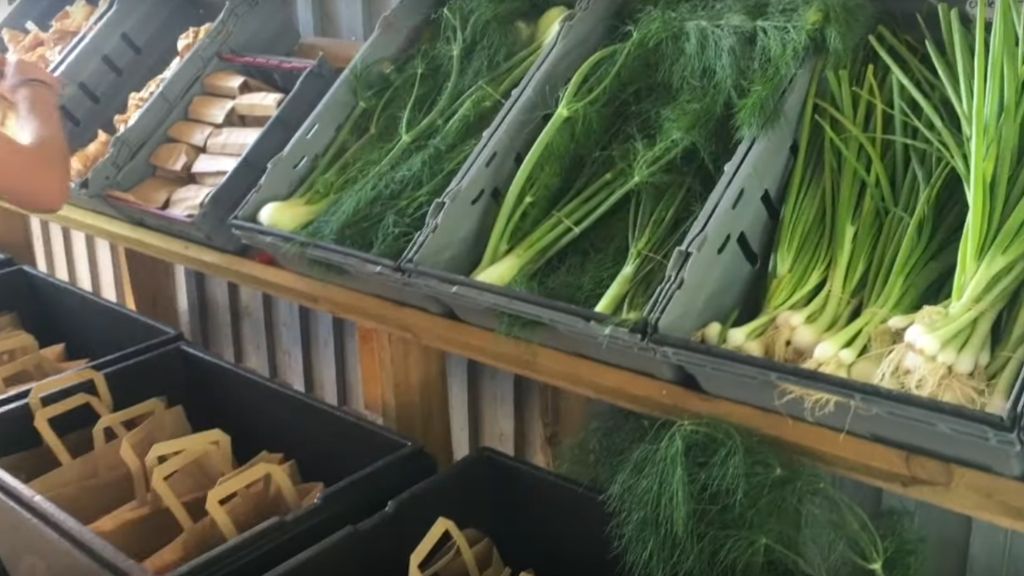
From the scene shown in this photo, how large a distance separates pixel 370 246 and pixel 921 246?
803mm

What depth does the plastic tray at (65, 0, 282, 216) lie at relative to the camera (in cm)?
211

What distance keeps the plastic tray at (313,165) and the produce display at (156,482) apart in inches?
12.3

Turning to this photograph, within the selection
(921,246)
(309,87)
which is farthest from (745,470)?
(309,87)

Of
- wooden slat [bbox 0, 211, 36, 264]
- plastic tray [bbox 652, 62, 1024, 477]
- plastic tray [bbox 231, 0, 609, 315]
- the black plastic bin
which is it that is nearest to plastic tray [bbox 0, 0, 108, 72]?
wooden slat [bbox 0, 211, 36, 264]

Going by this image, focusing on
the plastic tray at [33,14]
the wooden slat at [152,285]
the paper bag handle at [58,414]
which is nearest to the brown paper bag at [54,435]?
the paper bag handle at [58,414]

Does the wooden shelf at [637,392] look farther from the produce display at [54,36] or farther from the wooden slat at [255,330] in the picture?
the produce display at [54,36]

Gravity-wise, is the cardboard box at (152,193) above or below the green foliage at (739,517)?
above

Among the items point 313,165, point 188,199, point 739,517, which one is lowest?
point 739,517

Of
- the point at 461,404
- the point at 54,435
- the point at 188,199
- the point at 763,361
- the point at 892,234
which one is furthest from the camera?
the point at 461,404

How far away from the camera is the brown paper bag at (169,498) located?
1.58 meters

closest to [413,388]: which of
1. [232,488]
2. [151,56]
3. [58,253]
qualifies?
[232,488]

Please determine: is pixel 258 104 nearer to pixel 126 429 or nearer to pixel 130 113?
pixel 130 113

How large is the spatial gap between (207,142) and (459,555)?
41.6 inches

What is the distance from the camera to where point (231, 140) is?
2059 mm
